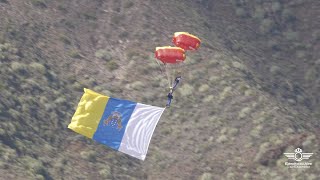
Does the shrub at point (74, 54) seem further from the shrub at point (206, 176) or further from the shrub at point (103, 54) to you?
the shrub at point (206, 176)

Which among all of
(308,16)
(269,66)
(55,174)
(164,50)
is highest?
(308,16)

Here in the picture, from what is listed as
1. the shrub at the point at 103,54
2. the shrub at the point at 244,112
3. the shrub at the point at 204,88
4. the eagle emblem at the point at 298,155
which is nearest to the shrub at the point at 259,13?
the shrub at the point at 204,88

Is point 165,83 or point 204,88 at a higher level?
point 204,88

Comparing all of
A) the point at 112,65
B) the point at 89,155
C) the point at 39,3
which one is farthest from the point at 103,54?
the point at 89,155

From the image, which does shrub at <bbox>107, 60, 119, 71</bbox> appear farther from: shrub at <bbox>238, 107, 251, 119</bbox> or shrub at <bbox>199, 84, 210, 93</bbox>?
shrub at <bbox>238, 107, 251, 119</bbox>

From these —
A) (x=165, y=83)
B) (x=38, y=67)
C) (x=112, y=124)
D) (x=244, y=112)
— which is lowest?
(x=112, y=124)

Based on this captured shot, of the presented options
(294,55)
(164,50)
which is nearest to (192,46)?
(164,50)

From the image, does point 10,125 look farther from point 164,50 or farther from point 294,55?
point 294,55

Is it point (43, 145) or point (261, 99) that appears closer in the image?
point (43, 145)

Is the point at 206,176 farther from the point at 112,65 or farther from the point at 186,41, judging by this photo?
the point at 112,65
